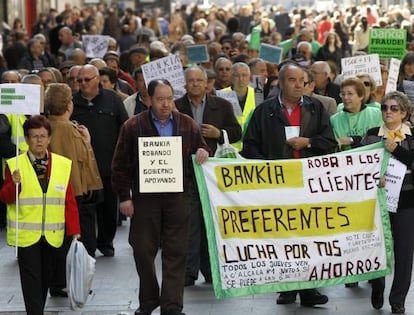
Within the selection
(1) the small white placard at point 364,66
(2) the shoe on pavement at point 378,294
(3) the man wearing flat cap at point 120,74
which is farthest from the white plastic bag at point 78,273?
(3) the man wearing flat cap at point 120,74

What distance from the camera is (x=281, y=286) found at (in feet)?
34.8

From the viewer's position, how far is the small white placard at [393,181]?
34.8ft

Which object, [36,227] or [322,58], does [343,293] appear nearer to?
[36,227]

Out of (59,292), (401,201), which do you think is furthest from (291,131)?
(59,292)

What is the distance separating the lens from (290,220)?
35.1ft

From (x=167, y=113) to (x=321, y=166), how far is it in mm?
1276

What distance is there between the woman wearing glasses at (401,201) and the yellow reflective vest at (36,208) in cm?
252

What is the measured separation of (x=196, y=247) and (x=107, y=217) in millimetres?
1995

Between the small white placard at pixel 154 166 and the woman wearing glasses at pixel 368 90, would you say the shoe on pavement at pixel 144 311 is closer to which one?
the small white placard at pixel 154 166

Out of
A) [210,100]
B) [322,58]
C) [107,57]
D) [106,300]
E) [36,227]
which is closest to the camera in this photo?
[36,227]

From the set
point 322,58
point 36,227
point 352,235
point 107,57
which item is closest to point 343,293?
point 352,235

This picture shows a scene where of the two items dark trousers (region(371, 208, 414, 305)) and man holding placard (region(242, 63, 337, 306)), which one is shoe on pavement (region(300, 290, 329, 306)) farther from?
dark trousers (region(371, 208, 414, 305))

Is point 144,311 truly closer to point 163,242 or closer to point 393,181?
point 163,242

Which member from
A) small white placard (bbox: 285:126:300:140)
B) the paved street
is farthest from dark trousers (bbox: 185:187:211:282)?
small white placard (bbox: 285:126:300:140)
